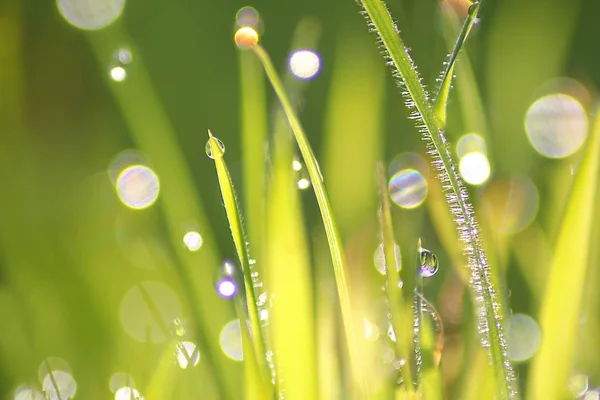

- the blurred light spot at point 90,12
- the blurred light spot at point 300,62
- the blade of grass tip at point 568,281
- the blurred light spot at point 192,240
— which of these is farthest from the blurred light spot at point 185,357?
the blurred light spot at point 90,12

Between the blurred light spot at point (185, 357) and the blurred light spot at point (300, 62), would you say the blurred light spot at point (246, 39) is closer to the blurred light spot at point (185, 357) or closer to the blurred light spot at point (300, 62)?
the blurred light spot at point (300, 62)

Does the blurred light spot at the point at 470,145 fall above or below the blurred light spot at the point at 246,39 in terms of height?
below

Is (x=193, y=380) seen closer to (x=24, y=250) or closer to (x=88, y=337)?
(x=88, y=337)

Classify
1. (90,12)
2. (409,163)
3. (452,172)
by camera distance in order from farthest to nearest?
1. (90,12)
2. (409,163)
3. (452,172)

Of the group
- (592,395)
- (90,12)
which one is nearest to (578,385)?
(592,395)

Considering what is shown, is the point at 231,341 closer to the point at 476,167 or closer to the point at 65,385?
the point at 65,385

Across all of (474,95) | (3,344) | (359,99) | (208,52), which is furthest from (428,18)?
(3,344)
